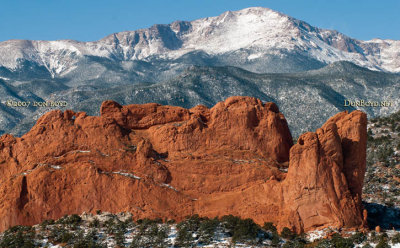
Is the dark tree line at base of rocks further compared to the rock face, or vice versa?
the rock face

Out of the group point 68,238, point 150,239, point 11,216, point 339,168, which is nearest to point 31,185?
point 11,216

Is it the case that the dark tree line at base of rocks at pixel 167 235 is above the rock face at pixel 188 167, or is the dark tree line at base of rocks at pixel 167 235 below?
below

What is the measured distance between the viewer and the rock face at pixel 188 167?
5931cm

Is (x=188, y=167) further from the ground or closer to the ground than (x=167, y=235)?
further from the ground

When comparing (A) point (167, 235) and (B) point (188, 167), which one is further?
(B) point (188, 167)

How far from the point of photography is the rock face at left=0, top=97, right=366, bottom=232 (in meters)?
59.3

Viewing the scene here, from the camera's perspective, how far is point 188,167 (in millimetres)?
62375

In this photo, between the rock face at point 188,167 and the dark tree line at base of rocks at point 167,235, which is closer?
the dark tree line at base of rocks at point 167,235

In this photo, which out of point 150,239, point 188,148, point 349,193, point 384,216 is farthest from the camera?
point 384,216

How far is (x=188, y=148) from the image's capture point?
6356 centimetres

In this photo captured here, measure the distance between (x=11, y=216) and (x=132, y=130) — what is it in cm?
1280

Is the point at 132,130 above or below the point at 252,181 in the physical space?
above

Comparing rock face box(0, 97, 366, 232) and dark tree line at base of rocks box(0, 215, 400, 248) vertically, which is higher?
rock face box(0, 97, 366, 232)

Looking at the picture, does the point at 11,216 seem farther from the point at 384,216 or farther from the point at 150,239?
the point at 384,216
